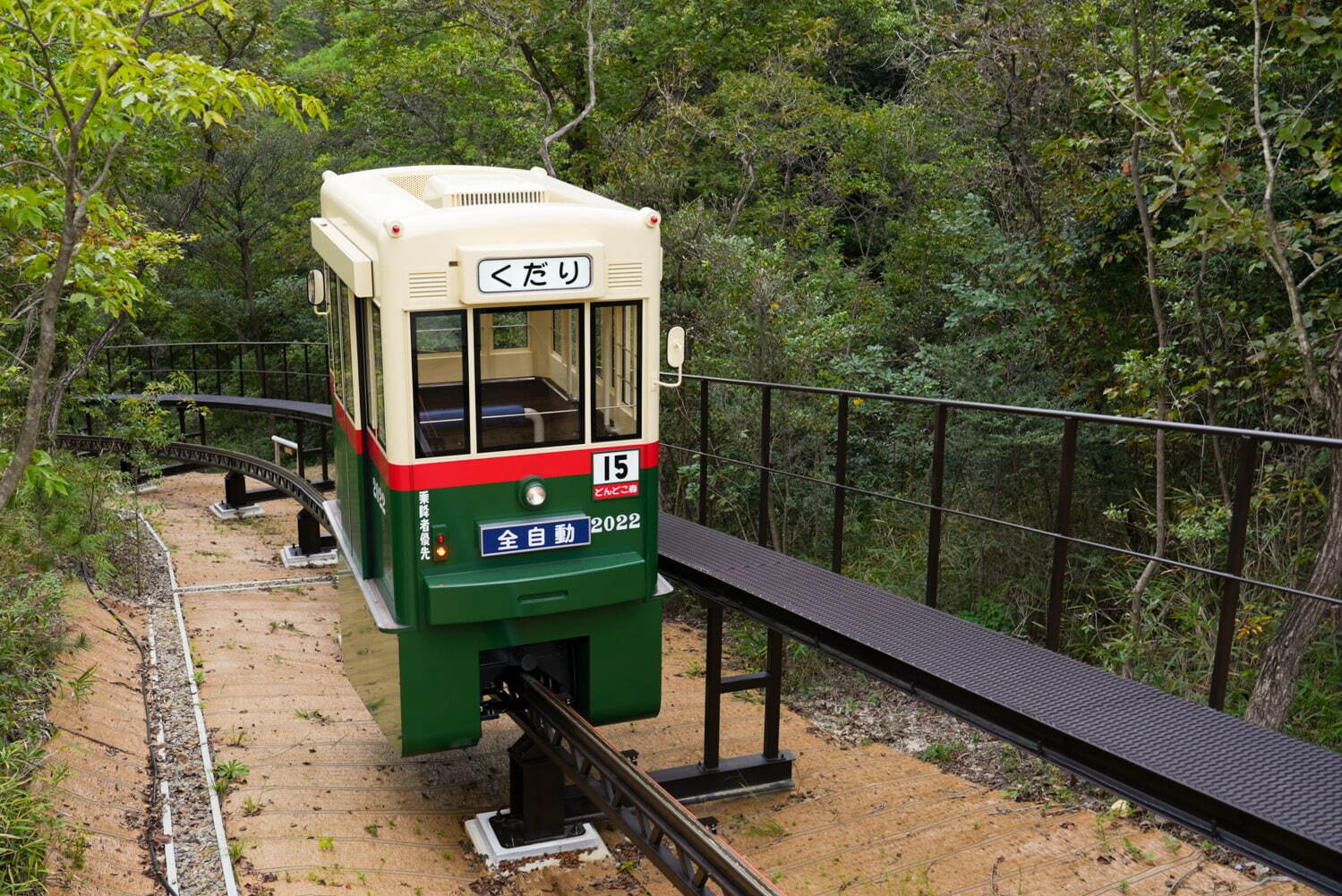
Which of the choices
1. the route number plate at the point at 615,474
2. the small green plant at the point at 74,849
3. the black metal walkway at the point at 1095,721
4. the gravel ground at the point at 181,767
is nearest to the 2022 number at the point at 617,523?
the route number plate at the point at 615,474

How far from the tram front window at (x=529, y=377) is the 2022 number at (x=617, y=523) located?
0.45 m

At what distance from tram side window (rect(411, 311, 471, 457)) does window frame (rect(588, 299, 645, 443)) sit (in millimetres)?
672

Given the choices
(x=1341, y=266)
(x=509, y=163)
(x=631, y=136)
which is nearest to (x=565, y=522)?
(x=1341, y=266)

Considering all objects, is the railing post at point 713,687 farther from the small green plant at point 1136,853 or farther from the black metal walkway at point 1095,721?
the small green plant at point 1136,853

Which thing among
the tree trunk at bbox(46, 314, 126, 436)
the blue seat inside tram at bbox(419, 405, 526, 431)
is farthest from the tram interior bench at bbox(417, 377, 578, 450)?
the tree trunk at bbox(46, 314, 126, 436)

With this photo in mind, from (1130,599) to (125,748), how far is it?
22.8 ft

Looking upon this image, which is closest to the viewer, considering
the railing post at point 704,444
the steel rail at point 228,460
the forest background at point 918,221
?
the forest background at point 918,221

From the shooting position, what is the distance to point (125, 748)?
719 cm

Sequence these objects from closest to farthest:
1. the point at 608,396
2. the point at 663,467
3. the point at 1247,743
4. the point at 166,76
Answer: the point at 1247,743
the point at 166,76
the point at 608,396
the point at 663,467

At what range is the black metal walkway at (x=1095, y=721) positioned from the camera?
391 cm

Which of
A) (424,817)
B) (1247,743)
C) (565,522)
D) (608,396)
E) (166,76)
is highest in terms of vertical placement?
(166,76)

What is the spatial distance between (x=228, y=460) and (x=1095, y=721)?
11.9m

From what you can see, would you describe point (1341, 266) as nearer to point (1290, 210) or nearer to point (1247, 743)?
point (1290, 210)

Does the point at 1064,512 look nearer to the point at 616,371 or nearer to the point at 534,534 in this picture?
the point at 616,371
